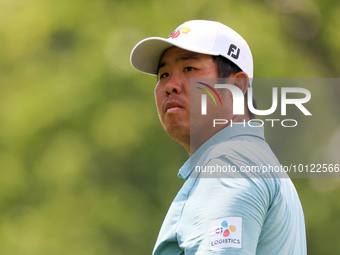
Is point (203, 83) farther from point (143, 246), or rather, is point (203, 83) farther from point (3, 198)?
point (3, 198)

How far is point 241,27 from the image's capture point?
843 cm

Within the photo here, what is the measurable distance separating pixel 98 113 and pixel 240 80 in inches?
275

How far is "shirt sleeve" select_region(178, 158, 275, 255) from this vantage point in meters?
1.44

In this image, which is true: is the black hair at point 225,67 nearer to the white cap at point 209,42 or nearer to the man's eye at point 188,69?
the white cap at point 209,42

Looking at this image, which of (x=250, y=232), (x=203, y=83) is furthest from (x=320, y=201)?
(x=250, y=232)

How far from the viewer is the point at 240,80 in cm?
230

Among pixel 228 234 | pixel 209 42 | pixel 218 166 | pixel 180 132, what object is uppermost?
pixel 209 42

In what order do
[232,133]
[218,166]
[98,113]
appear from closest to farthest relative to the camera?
[218,166] → [232,133] → [98,113]

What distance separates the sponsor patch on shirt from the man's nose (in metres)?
0.88

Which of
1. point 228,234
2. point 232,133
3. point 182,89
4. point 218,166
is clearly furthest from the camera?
point 182,89

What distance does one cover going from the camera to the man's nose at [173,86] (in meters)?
2.20

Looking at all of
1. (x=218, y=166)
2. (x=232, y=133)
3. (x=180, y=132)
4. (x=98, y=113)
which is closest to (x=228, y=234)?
(x=218, y=166)

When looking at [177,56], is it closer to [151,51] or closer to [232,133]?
[151,51]

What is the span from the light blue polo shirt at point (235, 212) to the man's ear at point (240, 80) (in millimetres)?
493
